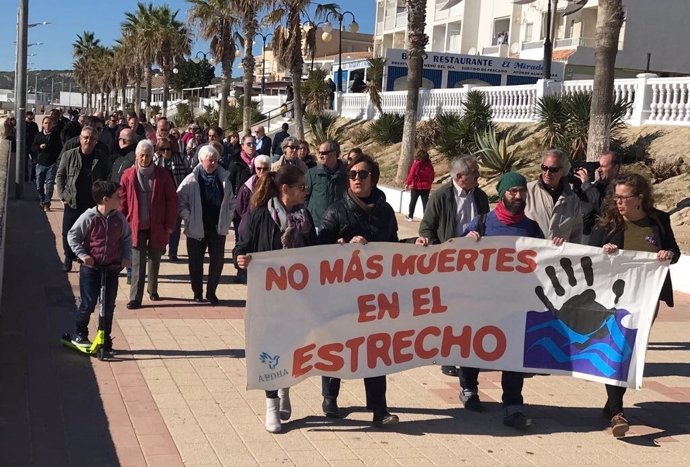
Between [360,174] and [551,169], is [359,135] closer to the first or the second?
[551,169]

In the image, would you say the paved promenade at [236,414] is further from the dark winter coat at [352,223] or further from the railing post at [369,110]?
the railing post at [369,110]

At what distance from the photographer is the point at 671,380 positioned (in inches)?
276

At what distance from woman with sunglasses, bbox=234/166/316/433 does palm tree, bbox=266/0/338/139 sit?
22647mm

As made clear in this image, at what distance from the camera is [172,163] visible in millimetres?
10938

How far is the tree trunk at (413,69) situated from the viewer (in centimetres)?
2156

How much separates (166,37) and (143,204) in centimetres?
5399

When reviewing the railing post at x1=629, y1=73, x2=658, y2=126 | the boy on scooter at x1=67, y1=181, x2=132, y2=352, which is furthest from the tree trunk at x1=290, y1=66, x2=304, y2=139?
the boy on scooter at x1=67, y1=181, x2=132, y2=352

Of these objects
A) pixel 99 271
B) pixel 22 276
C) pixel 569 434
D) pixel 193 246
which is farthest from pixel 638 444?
pixel 22 276

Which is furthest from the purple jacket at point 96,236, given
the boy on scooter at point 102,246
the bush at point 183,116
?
the bush at point 183,116

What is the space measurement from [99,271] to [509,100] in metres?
18.4

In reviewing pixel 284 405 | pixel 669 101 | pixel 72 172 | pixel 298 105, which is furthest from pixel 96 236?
pixel 298 105

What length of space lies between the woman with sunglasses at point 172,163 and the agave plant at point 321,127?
60.0 feet

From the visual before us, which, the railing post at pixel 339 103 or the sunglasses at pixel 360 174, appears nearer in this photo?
the sunglasses at pixel 360 174

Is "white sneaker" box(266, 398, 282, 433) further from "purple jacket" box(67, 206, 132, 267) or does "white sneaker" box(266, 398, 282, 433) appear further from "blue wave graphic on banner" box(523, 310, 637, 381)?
"purple jacket" box(67, 206, 132, 267)
